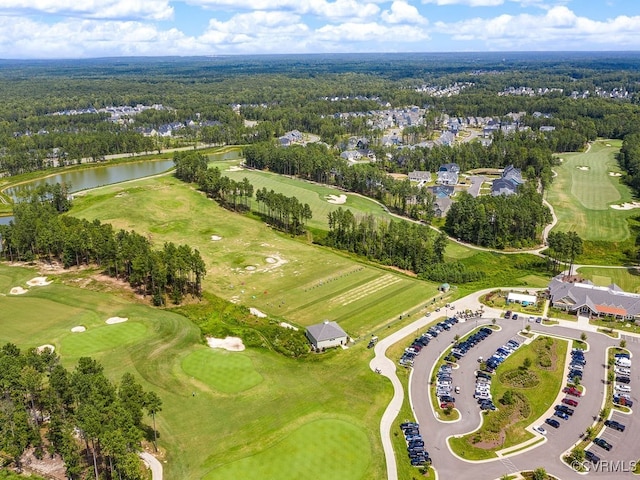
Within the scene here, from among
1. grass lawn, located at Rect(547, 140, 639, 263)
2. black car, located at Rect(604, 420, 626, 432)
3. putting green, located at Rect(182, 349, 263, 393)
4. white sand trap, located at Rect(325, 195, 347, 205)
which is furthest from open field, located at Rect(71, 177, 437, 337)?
grass lawn, located at Rect(547, 140, 639, 263)

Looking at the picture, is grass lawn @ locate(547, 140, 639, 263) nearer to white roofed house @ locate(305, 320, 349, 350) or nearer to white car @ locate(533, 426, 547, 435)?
white car @ locate(533, 426, 547, 435)

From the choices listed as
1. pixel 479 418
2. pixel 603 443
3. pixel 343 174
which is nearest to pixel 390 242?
pixel 479 418

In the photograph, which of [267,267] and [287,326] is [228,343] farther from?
[267,267]

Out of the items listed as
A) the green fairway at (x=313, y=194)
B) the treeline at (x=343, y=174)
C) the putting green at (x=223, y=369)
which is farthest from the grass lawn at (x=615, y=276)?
the putting green at (x=223, y=369)

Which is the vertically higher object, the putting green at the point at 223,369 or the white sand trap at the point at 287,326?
the putting green at the point at 223,369

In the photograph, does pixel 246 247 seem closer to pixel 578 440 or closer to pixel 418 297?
pixel 418 297

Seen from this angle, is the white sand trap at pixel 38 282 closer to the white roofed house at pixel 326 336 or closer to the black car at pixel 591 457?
the white roofed house at pixel 326 336
